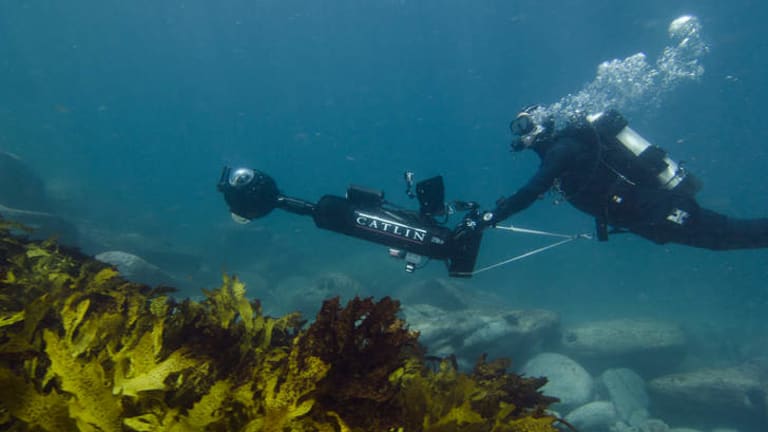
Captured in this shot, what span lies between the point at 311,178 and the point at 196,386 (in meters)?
127

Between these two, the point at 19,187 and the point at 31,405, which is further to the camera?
the point at 19,187

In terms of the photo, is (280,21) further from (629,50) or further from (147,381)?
(147,381)

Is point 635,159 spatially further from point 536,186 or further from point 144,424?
point 144,424

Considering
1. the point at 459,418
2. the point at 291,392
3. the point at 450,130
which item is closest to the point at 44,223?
the point at 291,392

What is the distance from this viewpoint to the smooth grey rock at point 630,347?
1260cm

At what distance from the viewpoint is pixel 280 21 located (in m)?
104

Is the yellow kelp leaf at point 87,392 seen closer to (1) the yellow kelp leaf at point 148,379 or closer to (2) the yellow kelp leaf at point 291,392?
(1) the yellow kelp leaf at point 148,379

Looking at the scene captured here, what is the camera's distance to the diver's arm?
201 inches

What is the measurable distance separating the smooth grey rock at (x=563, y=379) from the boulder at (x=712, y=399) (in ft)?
9.17

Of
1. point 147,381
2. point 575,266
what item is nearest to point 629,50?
point 575,266

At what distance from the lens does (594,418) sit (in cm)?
832

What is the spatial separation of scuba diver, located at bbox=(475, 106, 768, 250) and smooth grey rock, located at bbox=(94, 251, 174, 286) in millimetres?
10370

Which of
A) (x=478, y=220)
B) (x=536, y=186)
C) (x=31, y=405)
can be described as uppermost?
(x=536, y=186)

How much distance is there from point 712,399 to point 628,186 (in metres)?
8.49
